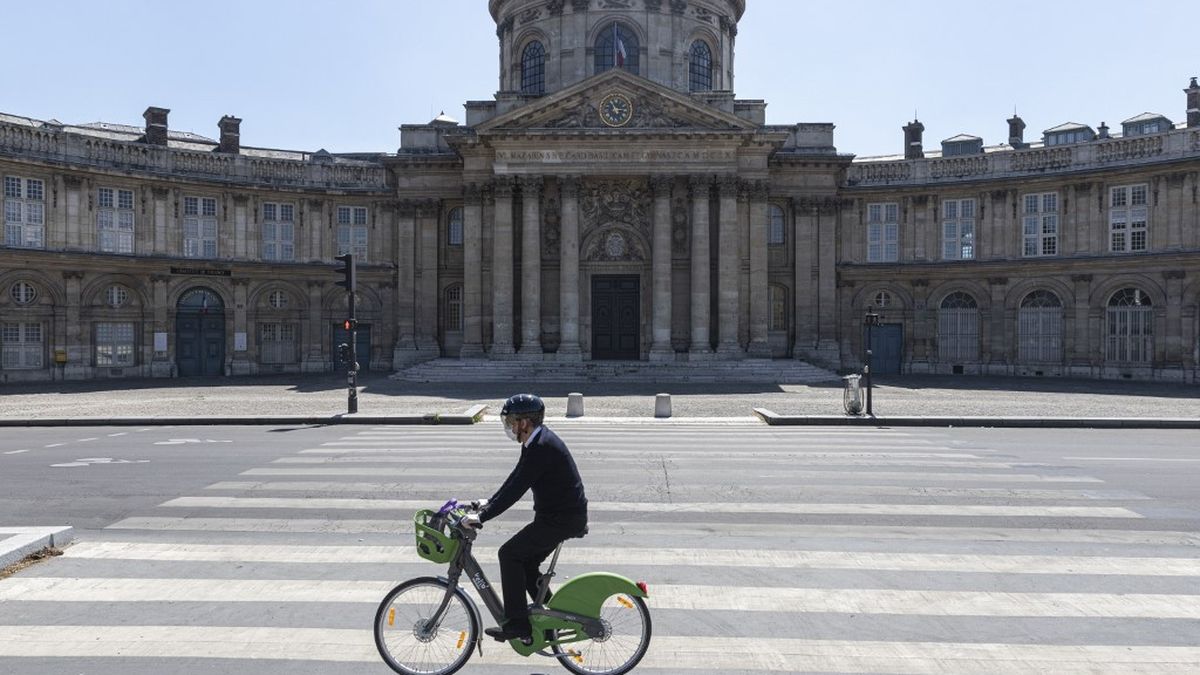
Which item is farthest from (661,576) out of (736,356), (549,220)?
(549,220)

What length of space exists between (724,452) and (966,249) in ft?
107

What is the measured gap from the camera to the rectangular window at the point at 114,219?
130 ft

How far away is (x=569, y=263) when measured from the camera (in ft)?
129

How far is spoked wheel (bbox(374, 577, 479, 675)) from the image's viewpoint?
5.80 metres

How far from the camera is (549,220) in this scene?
4081 centimetres

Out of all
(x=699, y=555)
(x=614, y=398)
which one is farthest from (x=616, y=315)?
(x=699, y=555)

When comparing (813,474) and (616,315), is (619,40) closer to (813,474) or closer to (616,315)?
(616,315)

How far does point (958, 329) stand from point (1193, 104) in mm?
15329

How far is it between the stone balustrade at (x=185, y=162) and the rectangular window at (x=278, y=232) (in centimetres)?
140

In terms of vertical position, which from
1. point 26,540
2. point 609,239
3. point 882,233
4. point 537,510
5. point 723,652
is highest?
point 882,233

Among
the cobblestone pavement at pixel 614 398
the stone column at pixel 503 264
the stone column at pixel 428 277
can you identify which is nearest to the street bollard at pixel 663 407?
the cobblestone pavement at pixel 614 398

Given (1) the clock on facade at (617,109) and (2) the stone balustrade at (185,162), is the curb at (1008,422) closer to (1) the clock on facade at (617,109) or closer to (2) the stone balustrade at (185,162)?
(1) the clock on facade at (617,109)

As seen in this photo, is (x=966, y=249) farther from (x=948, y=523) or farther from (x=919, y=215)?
(x=948, y=523)

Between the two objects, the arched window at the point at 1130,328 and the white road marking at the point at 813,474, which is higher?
the arched window at the point at 1130,328
